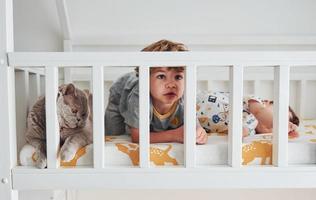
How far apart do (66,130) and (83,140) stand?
2.4 inches

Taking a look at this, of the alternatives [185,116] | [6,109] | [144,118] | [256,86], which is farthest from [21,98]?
[256,86]

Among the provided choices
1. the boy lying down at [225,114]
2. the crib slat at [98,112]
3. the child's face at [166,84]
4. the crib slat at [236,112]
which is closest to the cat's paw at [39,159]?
the crib slat at [98,112]

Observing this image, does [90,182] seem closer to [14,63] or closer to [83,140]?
[83,140]

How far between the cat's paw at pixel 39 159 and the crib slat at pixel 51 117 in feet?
0.06

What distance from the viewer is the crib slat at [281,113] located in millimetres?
1008

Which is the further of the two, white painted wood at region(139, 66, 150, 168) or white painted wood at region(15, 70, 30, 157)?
white painted wood at region(15, 70, 30, 157)

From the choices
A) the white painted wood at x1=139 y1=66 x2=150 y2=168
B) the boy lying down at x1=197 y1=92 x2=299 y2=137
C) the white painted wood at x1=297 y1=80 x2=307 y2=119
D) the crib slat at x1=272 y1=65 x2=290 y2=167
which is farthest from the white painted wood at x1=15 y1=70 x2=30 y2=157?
the white painted wood at x1=297 y1=80 x2=307 y2=119

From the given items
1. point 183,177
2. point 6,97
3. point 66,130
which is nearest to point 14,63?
point 6,97

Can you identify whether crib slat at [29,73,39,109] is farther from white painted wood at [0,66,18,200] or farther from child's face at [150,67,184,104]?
child's face at [150,67,184,104]

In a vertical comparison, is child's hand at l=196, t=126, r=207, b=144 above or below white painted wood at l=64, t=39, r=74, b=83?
below

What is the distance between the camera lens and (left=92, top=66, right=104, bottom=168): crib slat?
1.00m
